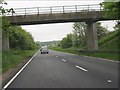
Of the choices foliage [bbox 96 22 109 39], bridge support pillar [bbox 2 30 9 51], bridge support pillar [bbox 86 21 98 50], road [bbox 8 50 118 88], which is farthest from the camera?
foliage [bbox 96 22 109 39]

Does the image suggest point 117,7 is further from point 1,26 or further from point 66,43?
point 66,43

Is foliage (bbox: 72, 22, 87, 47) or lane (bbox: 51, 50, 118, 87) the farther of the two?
foliage (bbox: 72, 22, 87, 47)

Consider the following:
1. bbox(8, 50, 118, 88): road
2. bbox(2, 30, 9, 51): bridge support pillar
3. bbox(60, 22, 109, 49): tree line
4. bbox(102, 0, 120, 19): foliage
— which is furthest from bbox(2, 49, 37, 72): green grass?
bbox(60, 22, 109, 49): tree line

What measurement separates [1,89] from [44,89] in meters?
1.58

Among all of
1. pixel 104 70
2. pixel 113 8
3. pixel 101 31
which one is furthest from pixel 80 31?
pixel 104 70

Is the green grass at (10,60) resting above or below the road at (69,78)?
below

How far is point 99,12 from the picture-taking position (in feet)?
137

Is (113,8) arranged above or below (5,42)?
above

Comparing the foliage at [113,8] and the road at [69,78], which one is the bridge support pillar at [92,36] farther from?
the road at [69,78]

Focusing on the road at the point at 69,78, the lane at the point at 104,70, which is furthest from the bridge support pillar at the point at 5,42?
the road at the point at 69,78

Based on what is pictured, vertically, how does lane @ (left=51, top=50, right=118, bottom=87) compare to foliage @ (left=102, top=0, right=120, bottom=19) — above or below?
below

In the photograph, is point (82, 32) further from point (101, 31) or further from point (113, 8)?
point (113, 8)

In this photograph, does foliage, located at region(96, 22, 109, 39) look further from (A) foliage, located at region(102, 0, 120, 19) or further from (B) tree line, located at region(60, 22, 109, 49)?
(A) foliage, located at region(102, 0, 120, 19)

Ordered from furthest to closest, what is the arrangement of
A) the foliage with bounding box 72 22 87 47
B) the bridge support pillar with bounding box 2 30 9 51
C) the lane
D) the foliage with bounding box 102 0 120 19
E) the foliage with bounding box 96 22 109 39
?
1. the foliage with bounding box 96 22 109 39
2. the foliage with bounding box 72 22 87 47
3. the bridge support pillar with bounding box 2 30 9 51
4. the foliage with bounding box 102 0 120 19
5. the lane
